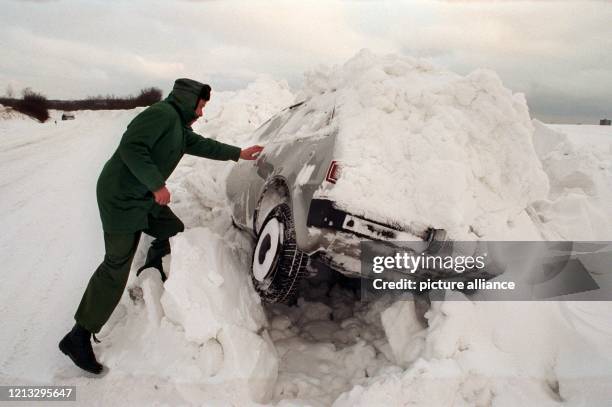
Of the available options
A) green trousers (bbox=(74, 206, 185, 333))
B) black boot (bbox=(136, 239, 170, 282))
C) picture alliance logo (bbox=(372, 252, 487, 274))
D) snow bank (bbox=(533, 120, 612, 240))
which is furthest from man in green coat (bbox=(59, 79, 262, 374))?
snow bank (bbox=(533, 120, 612, 240))

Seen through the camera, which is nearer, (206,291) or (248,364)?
(248,364)

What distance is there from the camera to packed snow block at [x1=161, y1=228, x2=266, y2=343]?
3205mm

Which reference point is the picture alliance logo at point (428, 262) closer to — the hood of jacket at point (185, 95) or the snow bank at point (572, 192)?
the snow bank at point (572, 192)

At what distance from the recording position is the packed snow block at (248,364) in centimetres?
301

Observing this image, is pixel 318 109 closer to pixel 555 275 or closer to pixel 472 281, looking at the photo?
pixel 472 281

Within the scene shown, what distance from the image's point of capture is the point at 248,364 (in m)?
3.12

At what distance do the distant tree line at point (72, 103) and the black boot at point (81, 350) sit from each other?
29034 mm

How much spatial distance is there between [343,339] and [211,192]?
264cm

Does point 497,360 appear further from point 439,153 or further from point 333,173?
point 333,173

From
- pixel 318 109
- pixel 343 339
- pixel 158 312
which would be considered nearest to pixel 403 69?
pixel 318 109

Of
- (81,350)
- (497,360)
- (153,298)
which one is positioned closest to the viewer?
(497,360)

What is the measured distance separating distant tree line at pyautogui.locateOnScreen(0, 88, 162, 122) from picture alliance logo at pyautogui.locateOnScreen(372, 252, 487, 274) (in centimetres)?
3004

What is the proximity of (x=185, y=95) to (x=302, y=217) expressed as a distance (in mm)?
1289

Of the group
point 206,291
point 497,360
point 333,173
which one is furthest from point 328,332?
point 333,173
